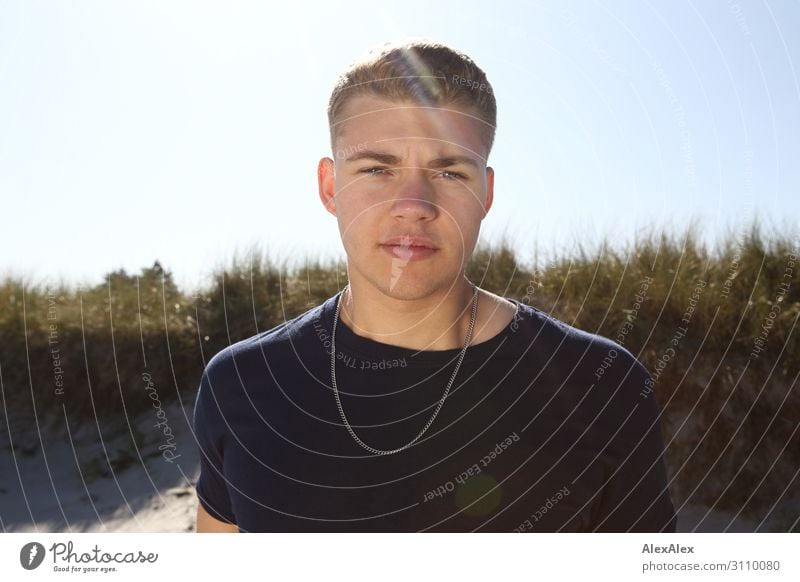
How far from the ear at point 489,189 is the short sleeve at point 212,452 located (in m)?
0.84

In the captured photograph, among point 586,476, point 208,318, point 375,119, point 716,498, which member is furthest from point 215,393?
point 208,318

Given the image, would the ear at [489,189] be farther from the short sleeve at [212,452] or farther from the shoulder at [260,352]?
the short sleeve at [212,452]

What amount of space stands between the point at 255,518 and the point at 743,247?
2977 mm

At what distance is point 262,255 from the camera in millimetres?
4703

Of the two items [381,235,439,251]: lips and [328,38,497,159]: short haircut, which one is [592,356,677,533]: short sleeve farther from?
[328,38,497,159]: short haircut

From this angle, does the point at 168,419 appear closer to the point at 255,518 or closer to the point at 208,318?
the point at 208,318

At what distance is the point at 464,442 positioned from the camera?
1623 mm

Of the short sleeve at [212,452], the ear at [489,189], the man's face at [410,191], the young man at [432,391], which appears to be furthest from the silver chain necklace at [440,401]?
the short sleeve at [212,452]

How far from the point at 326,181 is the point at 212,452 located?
769 millimetres

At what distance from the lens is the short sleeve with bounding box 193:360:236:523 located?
72.4 inches

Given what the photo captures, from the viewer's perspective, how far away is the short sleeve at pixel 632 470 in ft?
5.43

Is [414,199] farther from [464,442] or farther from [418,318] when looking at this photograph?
[464,442]

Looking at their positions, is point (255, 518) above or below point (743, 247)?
below

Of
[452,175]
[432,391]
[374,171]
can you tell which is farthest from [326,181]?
[432,391]
